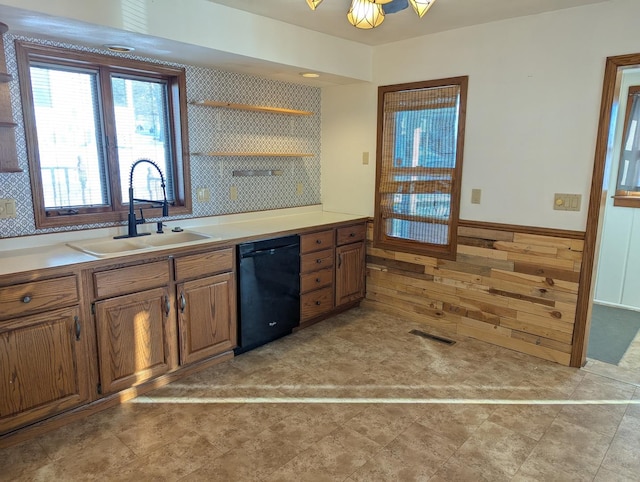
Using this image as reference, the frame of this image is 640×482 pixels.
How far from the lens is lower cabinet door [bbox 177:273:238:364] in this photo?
9.14 feet

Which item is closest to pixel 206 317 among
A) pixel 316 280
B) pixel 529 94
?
pixel 316 280

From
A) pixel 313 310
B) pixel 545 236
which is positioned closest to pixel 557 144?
pixel 545 236

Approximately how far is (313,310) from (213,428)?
4.92ft

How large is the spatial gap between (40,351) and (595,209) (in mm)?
3378

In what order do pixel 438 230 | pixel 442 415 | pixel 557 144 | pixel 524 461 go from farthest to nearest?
pixel 438 230 < pixel 557 144 < pixel 442 415 < pixel 524 461

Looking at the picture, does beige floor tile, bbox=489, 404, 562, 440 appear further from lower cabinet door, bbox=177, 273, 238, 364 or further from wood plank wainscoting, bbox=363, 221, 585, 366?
lower cabinet door, bbox=177, 273, 238, 364

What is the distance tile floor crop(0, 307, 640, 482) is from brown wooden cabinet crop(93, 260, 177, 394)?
187 millimetres

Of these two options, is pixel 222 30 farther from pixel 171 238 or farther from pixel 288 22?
pixel 171 238

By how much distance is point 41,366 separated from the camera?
220cm

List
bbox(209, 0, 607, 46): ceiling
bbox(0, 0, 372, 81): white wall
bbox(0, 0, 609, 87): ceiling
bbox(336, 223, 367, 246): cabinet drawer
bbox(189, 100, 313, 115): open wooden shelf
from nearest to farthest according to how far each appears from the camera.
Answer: bbox(0, 0, 372, 81): white wall, bbox(0, 0, 609, 87): ceiling, bbox(209, 0, 607, 46): ceiling, bbox(189, 100, 313, 115): open wooden shelf, bbox(336, 223, 367, 246): cabinet drawer

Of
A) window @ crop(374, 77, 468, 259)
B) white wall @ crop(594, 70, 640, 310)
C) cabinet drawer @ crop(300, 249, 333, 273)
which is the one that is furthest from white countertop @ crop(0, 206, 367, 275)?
white wall @ crop(594, 70, 640, 310)

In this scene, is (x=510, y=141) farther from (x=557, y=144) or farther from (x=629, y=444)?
(x=629, y=444)

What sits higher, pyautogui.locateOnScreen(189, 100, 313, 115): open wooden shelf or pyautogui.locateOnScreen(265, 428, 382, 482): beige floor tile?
pyautogui.locateOnScreen(189, 100, 313, 115): open wooden shelf

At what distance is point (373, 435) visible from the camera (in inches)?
90.6
